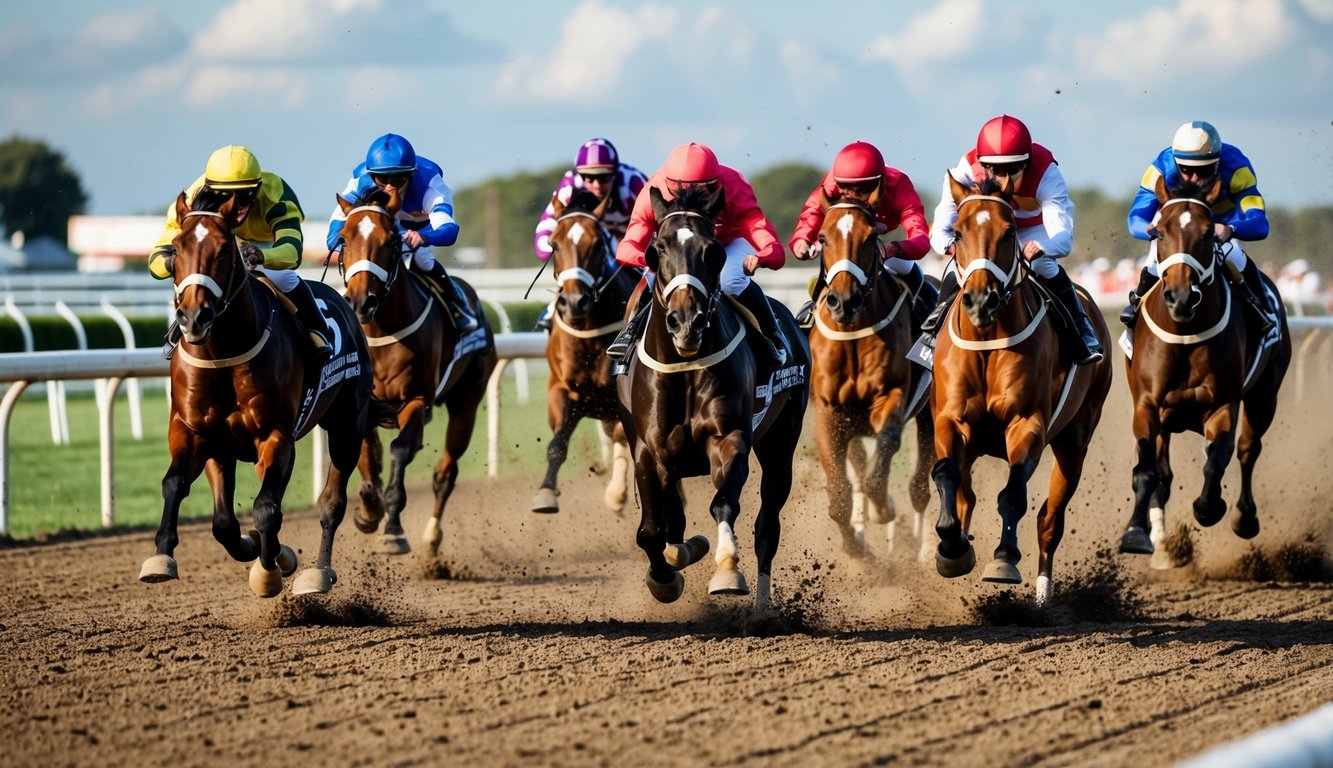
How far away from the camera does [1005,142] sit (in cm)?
724

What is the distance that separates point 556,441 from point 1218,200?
387cm

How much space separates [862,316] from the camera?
28.2 feet

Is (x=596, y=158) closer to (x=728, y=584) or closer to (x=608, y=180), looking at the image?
(x=608, y=180)

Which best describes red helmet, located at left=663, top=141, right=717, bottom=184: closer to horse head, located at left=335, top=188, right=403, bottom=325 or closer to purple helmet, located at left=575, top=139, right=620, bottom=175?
horse head, located at left=335, top=188, right=403, bottom=325

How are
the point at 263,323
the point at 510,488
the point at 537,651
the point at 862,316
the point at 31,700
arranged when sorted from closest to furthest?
the point at 31,700 → the point at 537,651 → the point at 263,323 → the point at 862,316 → the point at 510,488

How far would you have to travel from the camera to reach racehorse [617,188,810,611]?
247 inches

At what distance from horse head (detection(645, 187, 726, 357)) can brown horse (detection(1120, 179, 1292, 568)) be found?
2683mm

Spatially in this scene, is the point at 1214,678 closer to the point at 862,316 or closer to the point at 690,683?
the point at 690,683

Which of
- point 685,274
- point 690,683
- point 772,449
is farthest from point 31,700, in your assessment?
point 772,449

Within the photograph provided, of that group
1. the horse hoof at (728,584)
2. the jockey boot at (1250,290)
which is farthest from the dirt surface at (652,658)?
the jockey boot at (1250,290)

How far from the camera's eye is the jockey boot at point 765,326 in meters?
6.96

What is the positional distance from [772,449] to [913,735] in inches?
109

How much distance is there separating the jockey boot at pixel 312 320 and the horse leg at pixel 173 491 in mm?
688

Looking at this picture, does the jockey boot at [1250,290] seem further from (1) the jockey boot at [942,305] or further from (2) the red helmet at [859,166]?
(2) the red helmet at [859,166]
